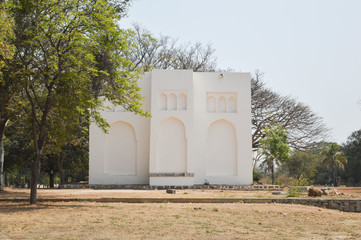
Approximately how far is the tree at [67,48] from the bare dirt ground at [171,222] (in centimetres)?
305

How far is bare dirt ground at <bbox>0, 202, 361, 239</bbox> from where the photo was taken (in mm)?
8078

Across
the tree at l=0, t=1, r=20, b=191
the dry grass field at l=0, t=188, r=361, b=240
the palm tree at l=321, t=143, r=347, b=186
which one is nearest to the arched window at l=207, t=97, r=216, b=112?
the tree at l=0, t=1, r=20, b=191

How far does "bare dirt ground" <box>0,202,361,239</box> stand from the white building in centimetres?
1206

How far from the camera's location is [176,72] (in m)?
24.9

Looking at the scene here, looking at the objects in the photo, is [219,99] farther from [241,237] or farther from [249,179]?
[241,237]

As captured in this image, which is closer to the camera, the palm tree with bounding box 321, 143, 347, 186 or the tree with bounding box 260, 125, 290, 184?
the tree with bounding box 260, 125, 290, 184

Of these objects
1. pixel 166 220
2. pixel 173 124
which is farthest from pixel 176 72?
pixel 166 220

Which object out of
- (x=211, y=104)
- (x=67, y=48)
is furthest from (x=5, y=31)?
(x=211, y=104)

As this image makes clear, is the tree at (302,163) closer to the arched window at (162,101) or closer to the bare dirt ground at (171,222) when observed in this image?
the arched window at (162,101)

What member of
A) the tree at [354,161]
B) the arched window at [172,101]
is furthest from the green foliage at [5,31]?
the tree at [354,161]

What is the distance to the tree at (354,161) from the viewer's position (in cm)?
4456

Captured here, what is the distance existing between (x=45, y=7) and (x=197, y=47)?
993 inches

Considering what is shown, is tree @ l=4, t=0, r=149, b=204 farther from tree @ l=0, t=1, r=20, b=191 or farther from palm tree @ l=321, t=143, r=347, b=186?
palm tree @ l=321, t=143, r=347, b=186

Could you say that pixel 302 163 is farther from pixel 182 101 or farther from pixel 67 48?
pixel 67 48
